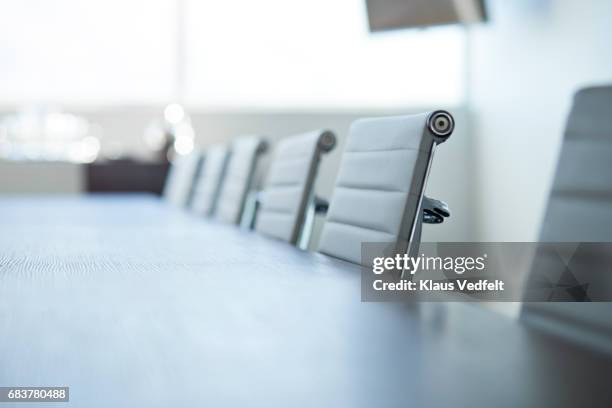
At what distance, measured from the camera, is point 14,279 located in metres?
1.04

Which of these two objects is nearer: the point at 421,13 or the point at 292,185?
the point at 292,185

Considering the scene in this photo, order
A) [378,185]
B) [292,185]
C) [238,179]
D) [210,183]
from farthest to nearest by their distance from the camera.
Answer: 1. [210,183]
2. [238,179]
3. [292,185]
4. [378,185]

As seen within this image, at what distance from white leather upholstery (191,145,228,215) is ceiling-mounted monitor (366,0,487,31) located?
1.68 m

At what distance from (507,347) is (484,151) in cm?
528

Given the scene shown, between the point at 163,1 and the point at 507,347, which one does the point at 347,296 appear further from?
the point at 163,1

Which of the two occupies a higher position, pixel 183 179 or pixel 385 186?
pixel 385 186

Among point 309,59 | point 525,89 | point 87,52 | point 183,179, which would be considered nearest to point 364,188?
point 183,179

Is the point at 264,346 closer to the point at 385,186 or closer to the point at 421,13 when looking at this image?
the point at 385,186

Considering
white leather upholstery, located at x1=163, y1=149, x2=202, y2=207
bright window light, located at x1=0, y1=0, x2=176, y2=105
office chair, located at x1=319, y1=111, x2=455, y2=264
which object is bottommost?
white leather upholstery, located at x1=163, y1=149, x2=202, y2=207

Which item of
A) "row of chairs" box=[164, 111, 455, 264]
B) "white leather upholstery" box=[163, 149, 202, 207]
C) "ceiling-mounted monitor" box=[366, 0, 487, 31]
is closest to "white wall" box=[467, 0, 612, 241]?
"ceiling-mounted monitor" box=[366, 0, 487, 31]

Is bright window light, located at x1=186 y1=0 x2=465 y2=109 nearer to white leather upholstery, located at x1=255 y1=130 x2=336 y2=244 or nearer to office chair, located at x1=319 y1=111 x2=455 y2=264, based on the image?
white leather upholstery, located at x1=255 y1=130 x2=336 y2=244

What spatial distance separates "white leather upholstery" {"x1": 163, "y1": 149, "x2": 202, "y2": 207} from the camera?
4.14 m

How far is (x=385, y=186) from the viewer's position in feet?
4.42

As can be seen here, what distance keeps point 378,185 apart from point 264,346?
784 millimetres
